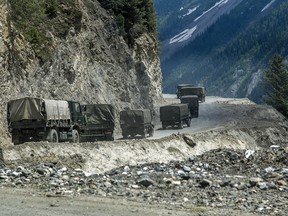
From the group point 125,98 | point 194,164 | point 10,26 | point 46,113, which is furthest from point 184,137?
point 125,98

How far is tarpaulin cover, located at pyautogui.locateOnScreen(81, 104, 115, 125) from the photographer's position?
3778 centimetres

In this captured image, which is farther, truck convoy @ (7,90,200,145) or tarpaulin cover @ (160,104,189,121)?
tarpaulin cover @ (160,104,189,121)

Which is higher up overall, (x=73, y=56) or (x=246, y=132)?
(x=73, y=56)

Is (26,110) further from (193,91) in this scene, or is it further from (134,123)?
(193,91)

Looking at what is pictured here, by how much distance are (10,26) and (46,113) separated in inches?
409

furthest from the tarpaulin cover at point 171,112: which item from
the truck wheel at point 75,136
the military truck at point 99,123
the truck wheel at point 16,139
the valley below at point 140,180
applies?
the truck wheel at point 16,139

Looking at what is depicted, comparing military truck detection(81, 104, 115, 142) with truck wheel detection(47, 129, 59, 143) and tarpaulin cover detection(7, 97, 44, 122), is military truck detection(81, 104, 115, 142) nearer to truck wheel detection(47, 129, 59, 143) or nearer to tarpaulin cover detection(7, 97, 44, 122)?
truck wheel detection(47, 129, 59, 143)

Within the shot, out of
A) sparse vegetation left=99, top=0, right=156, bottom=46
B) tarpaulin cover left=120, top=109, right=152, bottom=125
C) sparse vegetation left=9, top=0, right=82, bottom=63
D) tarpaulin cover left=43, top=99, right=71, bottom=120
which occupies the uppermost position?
sparse vegetation left=99, top=0, right=156, bottom=46

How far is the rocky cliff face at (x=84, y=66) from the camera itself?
36.8m

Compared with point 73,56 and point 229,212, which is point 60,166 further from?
point 73,56

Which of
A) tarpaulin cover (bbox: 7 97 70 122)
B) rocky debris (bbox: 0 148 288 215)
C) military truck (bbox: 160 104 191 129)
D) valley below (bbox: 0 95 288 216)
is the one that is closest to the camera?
valley below (bbox: 0 95 288 216)

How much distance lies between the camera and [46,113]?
30016 mm

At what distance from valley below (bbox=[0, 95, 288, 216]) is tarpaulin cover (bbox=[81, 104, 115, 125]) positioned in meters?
4.96

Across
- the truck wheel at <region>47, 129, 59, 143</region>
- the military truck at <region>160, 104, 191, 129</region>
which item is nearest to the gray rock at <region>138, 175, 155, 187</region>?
the truck wheel at <region>47, 129, 59, 143</region>
